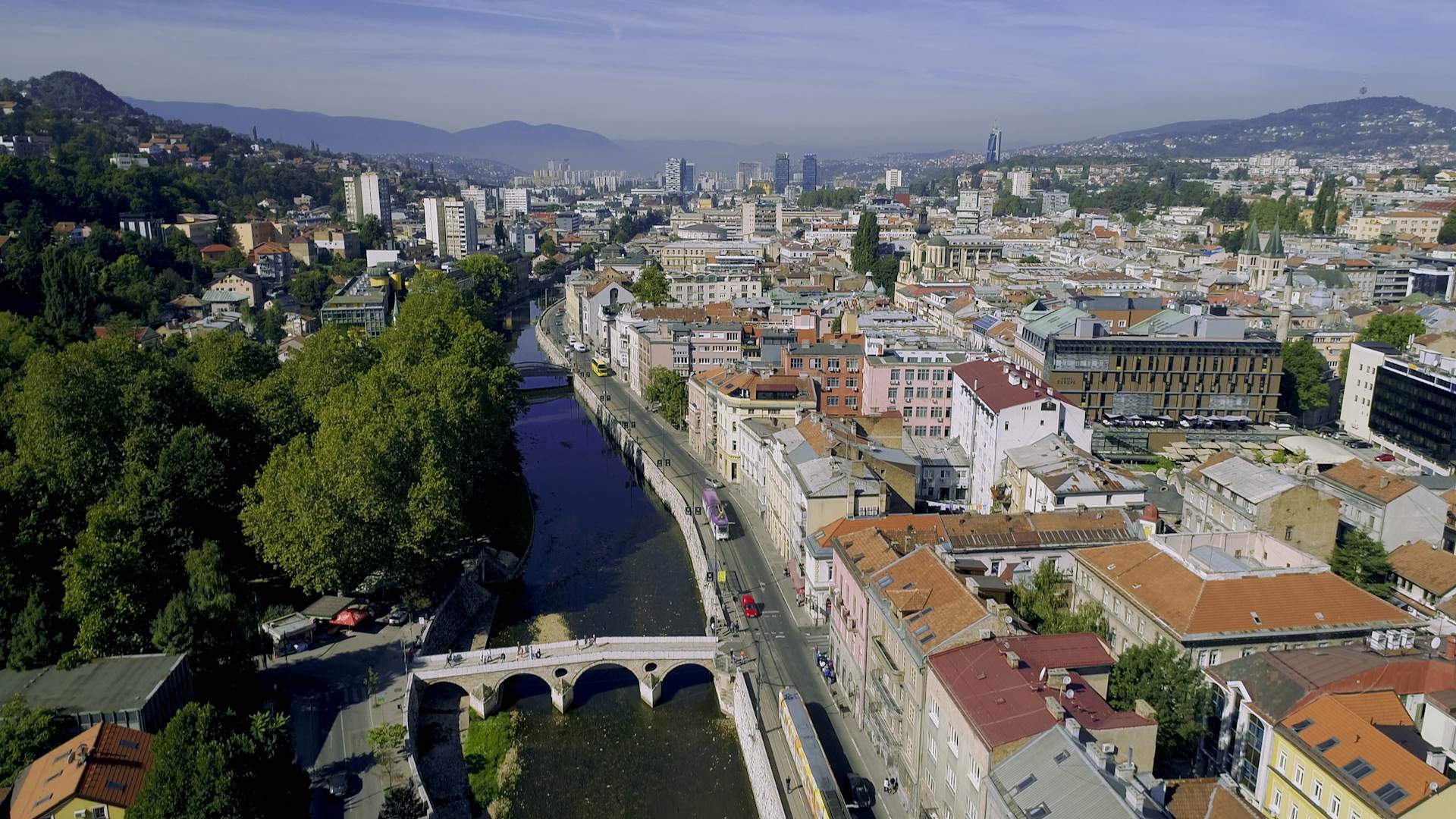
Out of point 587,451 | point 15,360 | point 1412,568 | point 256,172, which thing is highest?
point 256,172

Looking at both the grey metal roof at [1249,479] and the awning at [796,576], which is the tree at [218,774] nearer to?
the awning at [796,576]

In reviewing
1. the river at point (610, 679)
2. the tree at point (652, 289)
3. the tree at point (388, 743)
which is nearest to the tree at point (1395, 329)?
the river at point (610, 679)

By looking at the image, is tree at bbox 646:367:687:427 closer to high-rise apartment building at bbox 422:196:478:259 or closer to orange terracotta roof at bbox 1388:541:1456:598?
orange terracotta roof at bbox 1388:541:1456:598

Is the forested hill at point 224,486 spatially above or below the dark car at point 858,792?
above

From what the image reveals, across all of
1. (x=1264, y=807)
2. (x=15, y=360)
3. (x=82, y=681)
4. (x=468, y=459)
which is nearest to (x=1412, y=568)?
(x=1264, y=807)

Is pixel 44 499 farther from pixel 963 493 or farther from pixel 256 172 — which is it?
pixel 256 172

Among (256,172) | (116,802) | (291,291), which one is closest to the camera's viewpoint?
(116,802)

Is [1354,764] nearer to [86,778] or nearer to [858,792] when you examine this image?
[858,792]
